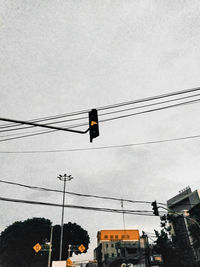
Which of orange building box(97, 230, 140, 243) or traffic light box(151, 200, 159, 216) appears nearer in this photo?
traffic light box(151, 200, 159, 216)

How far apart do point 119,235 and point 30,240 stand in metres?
58.0

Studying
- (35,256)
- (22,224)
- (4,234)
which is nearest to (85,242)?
(35,256)

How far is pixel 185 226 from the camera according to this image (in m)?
52.6

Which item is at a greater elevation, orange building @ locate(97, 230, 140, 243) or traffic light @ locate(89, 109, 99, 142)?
orange building @ locate(97, 230, 140, 243)

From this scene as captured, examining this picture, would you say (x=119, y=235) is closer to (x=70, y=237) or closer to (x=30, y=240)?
(x=70, y=237)

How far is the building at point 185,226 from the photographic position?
108 ft

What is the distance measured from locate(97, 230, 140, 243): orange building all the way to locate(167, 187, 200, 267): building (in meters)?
26.4

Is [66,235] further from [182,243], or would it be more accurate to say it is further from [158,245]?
[182,243]

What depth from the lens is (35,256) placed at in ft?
172

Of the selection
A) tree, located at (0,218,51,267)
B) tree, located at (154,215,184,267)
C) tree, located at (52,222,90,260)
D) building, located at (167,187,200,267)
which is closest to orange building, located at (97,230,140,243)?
building, located at (167,187,200,267)

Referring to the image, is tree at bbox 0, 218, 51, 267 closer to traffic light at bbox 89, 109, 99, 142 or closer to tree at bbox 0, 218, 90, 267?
tree at bbox 0, 218, 90, 267

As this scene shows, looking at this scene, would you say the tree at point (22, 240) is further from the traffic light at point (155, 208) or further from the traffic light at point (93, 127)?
the traffic light at point (93, 127)

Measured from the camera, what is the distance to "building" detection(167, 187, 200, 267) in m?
33.0

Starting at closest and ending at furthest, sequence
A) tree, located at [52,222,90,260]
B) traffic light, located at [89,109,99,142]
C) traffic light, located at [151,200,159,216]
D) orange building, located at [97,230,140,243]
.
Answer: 1. traffic light, located at [89,109,99,142]
2. traffic light, located at [151,200,159,216]
3. tree, located at [52,222,90,260]
4. orange building, located at [97,230,140,243]
